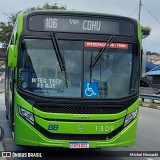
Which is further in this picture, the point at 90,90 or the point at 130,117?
the point at 130,117

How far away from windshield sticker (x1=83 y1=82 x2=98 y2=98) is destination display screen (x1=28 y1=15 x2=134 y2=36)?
1.13 metres

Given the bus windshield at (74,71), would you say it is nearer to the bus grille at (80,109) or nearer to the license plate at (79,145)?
the bus grille at (80,109)

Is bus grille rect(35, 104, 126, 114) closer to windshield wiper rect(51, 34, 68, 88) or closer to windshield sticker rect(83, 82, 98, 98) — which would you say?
windshield sticker rect(83, 82, 98, 98)

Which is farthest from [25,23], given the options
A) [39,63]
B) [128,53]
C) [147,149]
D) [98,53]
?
[147,149]

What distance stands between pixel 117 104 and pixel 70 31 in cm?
175

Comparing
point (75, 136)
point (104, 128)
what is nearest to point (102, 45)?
point (104, 128)

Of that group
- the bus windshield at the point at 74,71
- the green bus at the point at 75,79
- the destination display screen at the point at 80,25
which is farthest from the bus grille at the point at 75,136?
the destination display screen at the point at 80,25

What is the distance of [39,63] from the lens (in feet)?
26.1

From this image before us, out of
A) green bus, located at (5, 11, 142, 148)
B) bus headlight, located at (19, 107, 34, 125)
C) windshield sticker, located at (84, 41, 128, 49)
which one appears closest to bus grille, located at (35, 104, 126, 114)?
green bus, located at (5, 11, 142, 148)

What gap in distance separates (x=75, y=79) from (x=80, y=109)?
603mm

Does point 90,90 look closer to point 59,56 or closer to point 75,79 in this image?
point 75,79

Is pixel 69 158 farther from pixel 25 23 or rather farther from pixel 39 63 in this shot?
pixel 25 23

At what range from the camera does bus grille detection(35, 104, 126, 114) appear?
25.2 feet

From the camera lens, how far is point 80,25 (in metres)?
8.31
